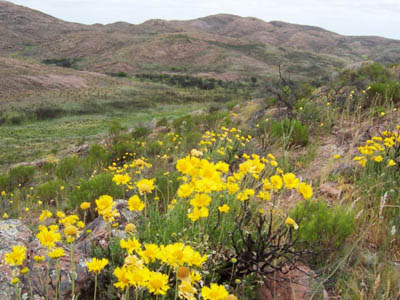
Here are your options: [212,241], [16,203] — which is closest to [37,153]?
[16,203]

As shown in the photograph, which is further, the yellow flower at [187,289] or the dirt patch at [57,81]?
the dirt patch at [57,81]

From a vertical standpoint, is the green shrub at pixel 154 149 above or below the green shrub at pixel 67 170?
above

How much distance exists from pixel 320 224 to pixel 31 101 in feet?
113

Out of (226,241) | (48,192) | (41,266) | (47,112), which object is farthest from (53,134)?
(226,241)

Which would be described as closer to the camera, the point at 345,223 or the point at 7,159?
the point at 345,223

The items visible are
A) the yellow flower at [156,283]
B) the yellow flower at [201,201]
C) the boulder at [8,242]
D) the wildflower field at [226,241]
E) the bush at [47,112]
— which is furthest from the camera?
the bush at [47,112]

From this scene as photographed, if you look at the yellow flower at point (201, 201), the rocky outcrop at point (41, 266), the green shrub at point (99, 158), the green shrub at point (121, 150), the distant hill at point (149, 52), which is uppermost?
the distant hill at point (149, 52)

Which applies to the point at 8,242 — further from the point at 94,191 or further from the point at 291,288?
the point at 94,191

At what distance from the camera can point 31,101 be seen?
103 feet

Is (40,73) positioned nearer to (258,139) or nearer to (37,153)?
(37,153)

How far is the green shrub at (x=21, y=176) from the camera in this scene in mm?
8828

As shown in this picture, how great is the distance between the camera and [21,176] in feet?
29.6

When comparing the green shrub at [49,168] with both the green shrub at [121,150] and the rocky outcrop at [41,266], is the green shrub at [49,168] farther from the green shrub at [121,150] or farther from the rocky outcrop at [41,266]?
the rocky outcrop at [41,266]

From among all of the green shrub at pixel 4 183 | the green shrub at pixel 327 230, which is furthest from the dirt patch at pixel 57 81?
the green shrub at pixel 327 230
